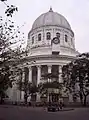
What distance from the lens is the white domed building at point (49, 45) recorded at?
1978 inches

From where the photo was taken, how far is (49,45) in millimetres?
54562

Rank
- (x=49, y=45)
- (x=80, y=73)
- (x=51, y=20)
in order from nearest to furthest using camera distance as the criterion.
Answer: (x=80, y=73) → (x=49, y=45) → (x=51, y=20)

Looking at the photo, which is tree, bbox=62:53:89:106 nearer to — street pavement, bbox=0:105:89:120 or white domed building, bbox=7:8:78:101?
white domed building, bbox=7:8:78:101

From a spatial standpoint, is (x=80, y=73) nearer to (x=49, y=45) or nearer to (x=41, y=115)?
(x=49, y=45)

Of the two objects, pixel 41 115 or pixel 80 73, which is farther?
pixel 80 73

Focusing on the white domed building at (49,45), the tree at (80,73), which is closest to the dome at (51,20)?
the white domed building at (49,45)

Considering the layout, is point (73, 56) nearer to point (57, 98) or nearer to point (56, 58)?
point (56, 58)

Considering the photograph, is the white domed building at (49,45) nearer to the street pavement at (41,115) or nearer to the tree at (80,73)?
the tree at (80,73)

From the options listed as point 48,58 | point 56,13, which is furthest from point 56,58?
point 56,13

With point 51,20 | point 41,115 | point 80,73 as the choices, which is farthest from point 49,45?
point 41,115

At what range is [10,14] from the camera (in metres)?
8.22

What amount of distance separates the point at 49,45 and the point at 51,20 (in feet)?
30.1

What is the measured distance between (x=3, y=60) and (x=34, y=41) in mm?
44054

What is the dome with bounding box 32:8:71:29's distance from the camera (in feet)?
196
